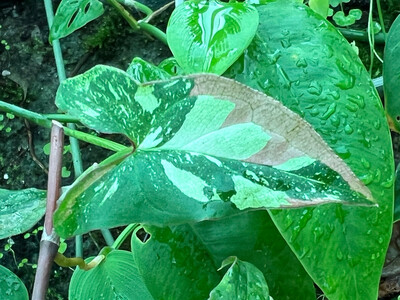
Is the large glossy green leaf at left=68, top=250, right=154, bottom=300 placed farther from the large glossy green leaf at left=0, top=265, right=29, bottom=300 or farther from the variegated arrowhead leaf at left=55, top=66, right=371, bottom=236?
the variegated arrowhead leaf at left=55, top=66, right=371, bottom=236

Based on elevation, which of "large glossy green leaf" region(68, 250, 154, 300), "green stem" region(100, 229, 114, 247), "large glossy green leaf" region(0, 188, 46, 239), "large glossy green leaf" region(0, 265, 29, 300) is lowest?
"green stem" region(100, 229, 114, 247)

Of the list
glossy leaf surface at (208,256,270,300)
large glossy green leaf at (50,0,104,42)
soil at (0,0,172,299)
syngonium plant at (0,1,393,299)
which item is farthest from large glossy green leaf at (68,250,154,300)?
soil at (0,0,172,299)

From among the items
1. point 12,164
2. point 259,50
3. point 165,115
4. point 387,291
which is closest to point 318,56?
point 259,50

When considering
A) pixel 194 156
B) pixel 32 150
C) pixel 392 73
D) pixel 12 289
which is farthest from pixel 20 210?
pixel 32 150

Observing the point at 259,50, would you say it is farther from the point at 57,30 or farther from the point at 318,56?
the point at 57,30

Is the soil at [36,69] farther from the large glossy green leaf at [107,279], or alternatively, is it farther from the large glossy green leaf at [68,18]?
the large glossy green leaf at [107,279]

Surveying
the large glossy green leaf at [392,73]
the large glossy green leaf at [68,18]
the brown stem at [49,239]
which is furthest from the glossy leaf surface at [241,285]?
the large glossy green leaf at [68,18]
